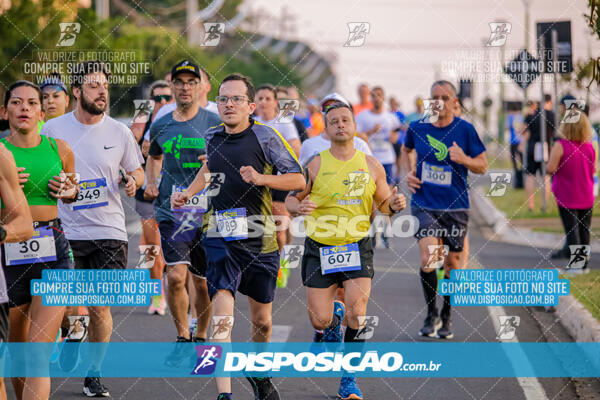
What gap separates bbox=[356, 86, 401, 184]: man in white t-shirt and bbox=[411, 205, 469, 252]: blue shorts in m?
6.47

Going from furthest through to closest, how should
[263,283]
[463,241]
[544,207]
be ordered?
[544,207] < [463,241] < [263,283]

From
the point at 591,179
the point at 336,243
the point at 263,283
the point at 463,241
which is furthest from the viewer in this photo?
the point at 591,179

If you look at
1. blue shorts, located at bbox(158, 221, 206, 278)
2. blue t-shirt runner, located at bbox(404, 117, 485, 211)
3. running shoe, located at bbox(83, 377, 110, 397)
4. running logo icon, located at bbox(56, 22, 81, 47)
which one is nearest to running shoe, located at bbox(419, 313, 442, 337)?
blue t-shirt runner, located at bbox(404, 117, 485, 211)

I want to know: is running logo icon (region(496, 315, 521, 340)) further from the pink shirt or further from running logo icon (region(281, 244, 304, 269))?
the pink shirt

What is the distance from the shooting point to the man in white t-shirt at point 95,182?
7.52 meters

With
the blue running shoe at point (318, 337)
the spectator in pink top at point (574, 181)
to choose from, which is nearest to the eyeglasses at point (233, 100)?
the blue running shoe at point (318, 337)

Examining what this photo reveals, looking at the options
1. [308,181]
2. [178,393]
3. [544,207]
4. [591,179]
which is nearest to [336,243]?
[308,181]

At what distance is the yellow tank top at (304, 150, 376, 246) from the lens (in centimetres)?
741

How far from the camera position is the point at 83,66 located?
7.70 m

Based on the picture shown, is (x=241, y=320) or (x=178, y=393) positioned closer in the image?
(x=178, y=393)

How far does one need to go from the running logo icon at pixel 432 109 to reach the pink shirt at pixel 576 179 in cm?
332

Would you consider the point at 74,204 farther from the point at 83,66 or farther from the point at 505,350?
the point at 505,350

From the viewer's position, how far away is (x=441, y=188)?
31.7 feet

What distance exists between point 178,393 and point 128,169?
1.74 m
